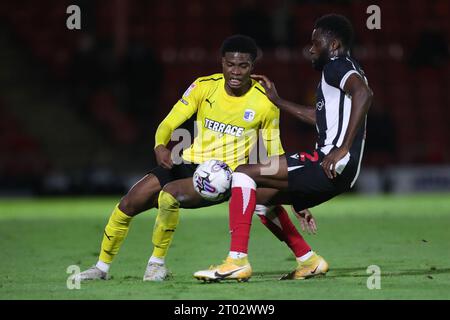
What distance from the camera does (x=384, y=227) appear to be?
463 inches

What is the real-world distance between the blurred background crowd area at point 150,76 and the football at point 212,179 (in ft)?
37.5

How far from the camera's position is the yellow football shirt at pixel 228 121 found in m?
7.70

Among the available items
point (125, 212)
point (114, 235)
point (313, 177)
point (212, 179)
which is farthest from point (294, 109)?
point (114, 235)

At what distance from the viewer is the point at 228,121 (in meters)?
7.73

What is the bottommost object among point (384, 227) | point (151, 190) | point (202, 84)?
point (384, 227)

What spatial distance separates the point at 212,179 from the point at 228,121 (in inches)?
30.3

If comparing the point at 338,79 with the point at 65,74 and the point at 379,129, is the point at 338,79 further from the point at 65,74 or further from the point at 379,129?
the point at 65,74

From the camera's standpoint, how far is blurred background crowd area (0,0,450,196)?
19.5m

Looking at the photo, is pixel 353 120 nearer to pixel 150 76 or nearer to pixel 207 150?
pixel 207 150

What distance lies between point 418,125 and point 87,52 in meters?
7.44

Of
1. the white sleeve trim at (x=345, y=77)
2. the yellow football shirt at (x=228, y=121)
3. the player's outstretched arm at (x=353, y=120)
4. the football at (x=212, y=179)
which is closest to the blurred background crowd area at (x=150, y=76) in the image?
the yellow football shirt at (x=228, y=121)

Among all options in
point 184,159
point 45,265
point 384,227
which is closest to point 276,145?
point 184,159

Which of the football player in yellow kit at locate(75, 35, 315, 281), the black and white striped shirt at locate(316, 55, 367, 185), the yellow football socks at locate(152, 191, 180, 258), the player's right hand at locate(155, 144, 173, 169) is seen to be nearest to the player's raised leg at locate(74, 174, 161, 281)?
the football player in yellow kit at locate(75, 35, 315, 281)

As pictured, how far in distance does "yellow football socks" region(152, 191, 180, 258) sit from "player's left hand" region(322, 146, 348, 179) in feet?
4.14
